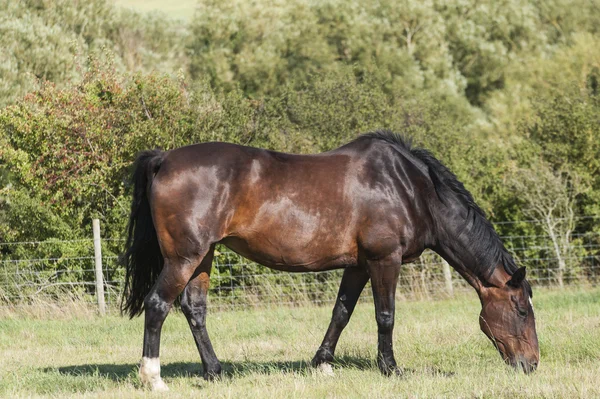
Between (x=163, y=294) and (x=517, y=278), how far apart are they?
9.90 feet

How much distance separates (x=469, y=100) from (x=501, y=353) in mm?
33162

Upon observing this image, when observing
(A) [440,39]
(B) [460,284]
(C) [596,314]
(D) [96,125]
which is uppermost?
(A) [440,39]

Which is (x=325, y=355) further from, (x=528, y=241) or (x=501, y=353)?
(x=528, y=241)

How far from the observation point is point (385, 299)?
6.90 meters

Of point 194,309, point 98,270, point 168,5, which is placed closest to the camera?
point 194,309

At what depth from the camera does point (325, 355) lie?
23.3ft

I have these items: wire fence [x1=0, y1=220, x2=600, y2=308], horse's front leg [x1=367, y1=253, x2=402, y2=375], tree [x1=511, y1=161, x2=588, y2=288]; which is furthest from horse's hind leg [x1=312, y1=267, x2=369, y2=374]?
tree [x1=511, y1=161, x2=588, y2=288]

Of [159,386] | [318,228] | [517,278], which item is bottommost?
[159,386]

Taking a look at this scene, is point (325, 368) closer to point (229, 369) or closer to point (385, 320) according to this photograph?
point (385, 320)

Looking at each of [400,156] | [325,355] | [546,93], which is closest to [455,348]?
[325,355]

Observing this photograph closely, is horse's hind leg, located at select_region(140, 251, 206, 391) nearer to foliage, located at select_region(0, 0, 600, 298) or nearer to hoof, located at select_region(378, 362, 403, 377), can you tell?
hoof, located at select_region(378, 362, 403, 377)

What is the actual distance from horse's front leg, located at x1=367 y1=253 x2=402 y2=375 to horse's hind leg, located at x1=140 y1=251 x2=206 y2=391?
1.51 metres

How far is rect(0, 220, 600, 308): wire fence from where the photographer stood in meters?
12.9

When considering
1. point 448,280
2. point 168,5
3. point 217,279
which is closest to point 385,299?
point 217,279
